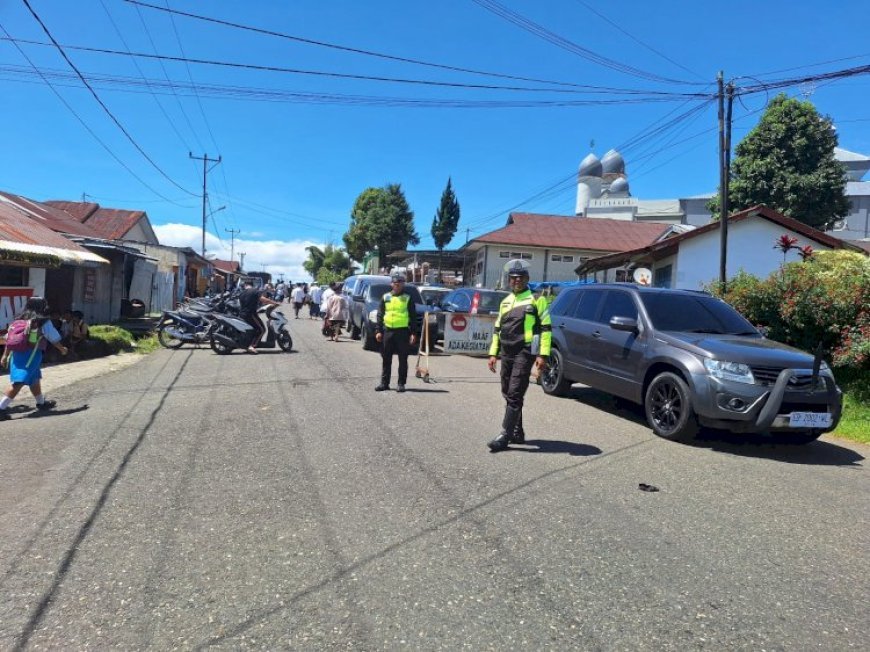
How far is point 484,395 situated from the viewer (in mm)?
9477

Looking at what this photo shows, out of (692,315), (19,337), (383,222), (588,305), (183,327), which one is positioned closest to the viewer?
(19,337)

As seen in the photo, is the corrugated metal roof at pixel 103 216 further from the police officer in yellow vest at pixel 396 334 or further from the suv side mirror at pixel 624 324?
the suv side mirror at pixel 624 324

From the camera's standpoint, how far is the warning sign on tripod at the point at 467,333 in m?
13.6

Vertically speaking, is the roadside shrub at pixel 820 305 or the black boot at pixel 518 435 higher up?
the roadside shrub at pixel 820 305

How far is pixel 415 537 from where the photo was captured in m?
3.95

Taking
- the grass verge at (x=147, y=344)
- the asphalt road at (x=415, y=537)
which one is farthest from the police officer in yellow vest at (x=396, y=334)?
the grass verge at (x=147, y=344)

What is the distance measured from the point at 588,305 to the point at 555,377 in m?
1.21

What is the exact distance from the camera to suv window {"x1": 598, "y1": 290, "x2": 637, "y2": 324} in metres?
8.17

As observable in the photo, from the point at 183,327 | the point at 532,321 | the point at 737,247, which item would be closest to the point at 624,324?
the point at 532,321

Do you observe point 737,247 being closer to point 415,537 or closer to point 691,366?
point 691,366

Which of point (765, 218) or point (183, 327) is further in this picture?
point (765, 218)

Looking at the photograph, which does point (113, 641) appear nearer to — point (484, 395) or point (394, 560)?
point (394, 560)

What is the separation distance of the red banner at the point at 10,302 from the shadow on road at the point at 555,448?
32.9ft

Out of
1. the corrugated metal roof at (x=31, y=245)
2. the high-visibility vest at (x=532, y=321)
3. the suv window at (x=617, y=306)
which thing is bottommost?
the high-visibility vest at (x=532, y=321)
